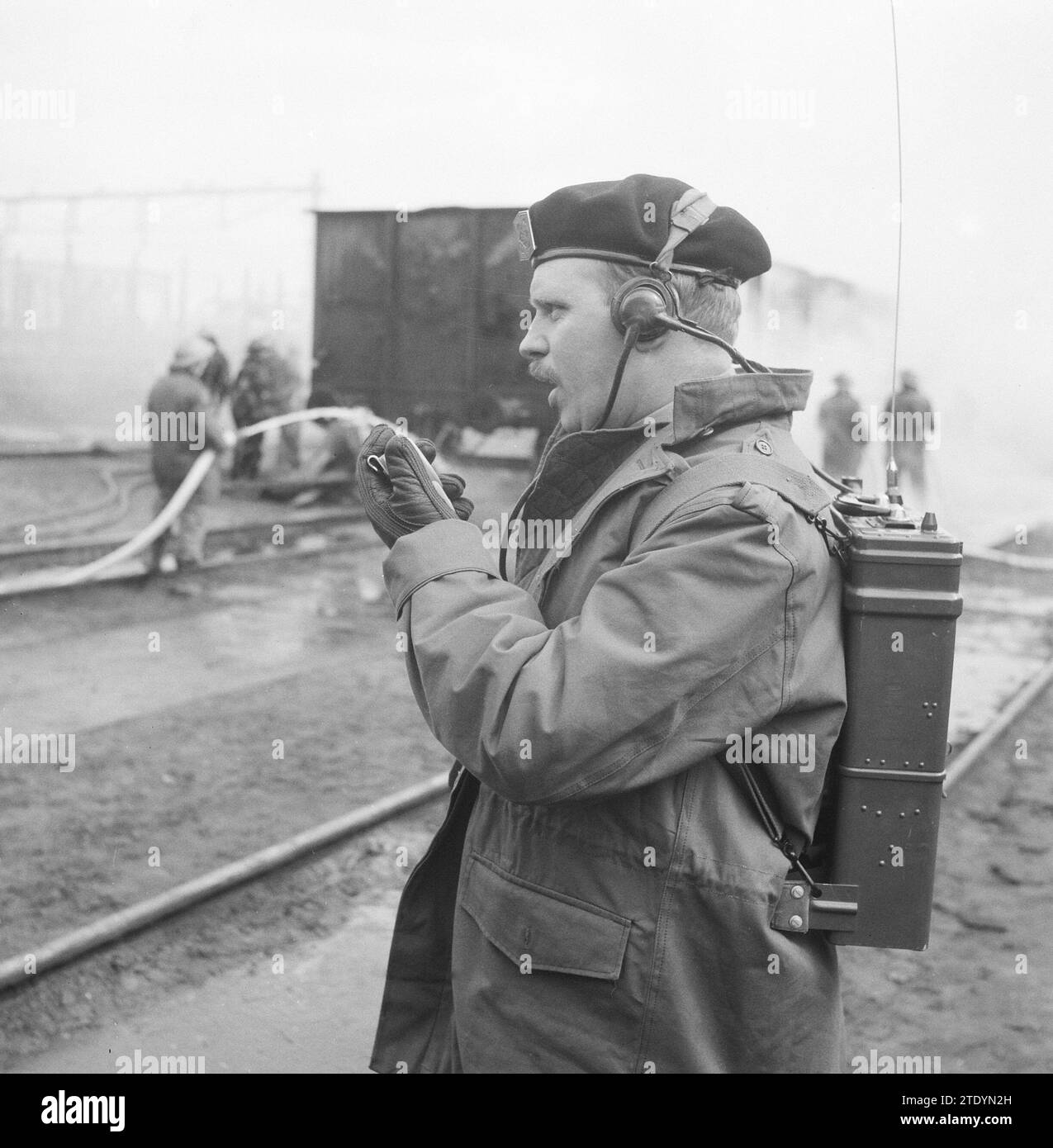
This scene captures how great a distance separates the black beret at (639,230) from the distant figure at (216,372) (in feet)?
46.3

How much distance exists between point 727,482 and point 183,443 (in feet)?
30.8

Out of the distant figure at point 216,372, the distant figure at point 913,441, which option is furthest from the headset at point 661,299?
the distant figure at point 216,372

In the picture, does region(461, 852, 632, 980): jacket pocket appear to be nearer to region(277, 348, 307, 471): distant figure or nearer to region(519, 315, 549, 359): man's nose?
region(519, 315, 549, 359): man's nose

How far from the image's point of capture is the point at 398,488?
189 cm

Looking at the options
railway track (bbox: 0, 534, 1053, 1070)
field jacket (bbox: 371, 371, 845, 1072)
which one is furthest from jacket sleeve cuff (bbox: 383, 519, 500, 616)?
railway track (bbox: 0, 534, 1053, 1070)

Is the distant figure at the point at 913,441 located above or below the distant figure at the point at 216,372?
below

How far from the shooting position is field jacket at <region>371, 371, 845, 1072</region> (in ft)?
5.32

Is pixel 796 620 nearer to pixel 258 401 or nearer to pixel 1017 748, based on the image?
pixel 1017 748

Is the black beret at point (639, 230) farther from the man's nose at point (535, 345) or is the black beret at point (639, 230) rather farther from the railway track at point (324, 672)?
the railway track at point (324, 672)

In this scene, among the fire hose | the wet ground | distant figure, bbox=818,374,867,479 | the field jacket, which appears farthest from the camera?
distant figure, bbox=818,374,867,479

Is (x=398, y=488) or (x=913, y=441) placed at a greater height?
(x=913, y=441)

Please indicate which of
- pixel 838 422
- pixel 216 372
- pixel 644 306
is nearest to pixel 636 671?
pixel 644 306

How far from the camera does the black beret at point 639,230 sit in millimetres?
1923

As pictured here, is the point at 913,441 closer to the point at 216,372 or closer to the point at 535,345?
the point at 216,372
